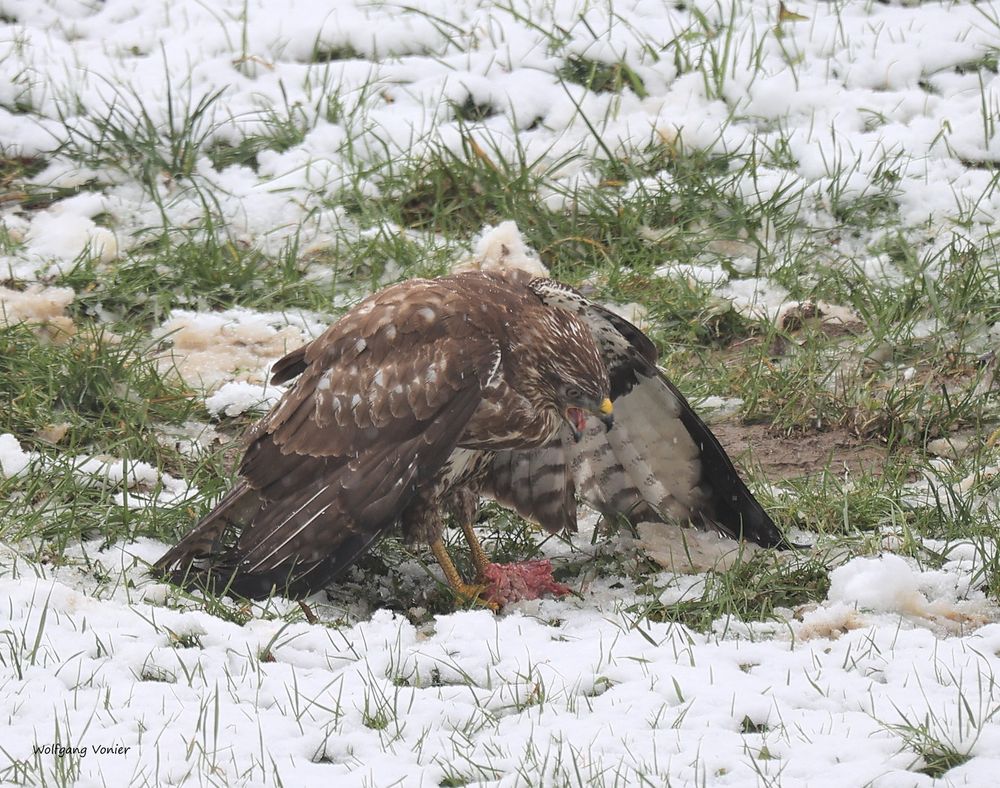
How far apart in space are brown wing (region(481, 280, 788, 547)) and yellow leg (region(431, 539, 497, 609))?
371 millimetres

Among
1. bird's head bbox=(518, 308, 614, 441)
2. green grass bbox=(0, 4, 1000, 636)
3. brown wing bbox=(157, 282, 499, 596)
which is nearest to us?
brown wing bbox=(157, 282, 499, 596)

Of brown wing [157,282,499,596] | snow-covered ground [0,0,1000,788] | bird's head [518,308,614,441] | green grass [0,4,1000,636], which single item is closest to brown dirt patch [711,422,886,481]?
green grass [0,4,1000,636]

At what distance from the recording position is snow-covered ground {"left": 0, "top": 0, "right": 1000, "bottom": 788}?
10.8 ft

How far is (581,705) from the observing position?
Result: 355 centimetres

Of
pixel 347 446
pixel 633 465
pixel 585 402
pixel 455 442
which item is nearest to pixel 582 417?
pixel 585 402

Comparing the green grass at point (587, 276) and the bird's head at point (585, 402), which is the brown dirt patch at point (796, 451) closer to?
the green grass at point (587, 276)

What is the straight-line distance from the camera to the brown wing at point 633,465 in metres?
4.72

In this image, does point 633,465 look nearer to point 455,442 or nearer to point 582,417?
point 582,417

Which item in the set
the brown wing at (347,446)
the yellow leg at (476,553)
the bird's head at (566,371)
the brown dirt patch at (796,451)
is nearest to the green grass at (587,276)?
the brown dirt patch at (796,451)

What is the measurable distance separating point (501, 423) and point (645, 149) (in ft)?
9.72

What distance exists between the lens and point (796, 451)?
540 cm

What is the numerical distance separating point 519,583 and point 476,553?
227 millimetres

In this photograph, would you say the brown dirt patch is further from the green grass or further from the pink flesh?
Result: the pink flesh

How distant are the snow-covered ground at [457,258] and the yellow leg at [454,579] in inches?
6.3
